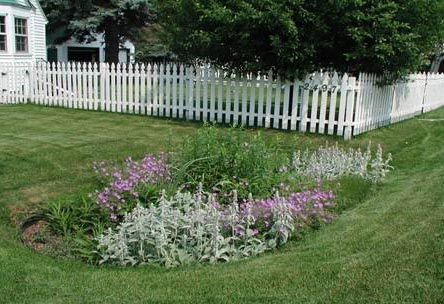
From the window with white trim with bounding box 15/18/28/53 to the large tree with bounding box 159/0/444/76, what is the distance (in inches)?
536

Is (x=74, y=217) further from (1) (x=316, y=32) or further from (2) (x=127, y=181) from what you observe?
(1) (x=316, y=32)

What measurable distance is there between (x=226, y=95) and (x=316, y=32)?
265 cm

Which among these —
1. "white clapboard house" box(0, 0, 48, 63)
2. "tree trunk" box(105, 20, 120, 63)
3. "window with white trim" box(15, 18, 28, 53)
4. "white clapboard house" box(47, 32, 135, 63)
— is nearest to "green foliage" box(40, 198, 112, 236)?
"white clapboard house" box(0, 0, 48, 63)

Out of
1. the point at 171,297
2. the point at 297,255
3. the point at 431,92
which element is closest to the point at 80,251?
the point at 171,297

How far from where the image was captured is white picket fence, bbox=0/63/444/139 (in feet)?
34.3

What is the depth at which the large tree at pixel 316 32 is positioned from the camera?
9.70 m

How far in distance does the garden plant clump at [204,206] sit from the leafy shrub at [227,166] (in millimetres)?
11

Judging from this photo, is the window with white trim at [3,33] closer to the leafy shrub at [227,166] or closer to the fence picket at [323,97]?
the fence picket at [323,97]

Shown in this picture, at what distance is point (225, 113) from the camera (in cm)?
1170

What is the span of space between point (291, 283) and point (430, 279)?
3.25ft

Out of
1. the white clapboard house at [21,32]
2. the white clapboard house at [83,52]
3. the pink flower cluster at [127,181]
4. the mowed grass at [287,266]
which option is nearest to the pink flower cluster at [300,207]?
the mowed grass at [287,266]

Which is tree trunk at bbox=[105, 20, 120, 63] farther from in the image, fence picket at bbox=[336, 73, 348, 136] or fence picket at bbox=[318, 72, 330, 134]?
fence picket at bbox=[336, 73, 348, 136]

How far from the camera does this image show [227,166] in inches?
216

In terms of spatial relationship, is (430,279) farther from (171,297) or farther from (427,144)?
(427,144)
